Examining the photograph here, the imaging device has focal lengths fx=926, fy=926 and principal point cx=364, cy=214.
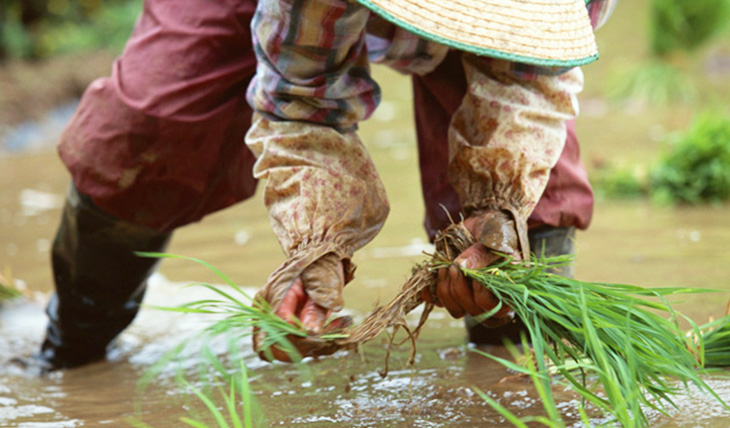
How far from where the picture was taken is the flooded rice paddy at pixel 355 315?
5.46ft

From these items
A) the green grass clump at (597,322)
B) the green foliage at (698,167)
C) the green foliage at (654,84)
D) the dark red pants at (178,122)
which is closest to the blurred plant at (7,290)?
the dark red pants at (178,122)

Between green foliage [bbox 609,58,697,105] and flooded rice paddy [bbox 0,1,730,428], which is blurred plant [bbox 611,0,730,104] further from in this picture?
flooded rice paddy [bbox 0,1,730,428]

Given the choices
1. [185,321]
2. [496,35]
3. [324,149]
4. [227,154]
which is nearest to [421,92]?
[227,154]

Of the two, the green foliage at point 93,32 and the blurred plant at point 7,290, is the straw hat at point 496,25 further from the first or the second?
the green foliage at point 93,32

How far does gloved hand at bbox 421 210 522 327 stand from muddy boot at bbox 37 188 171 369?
3.22ft

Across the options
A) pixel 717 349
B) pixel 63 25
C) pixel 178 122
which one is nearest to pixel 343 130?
pixel 178 122

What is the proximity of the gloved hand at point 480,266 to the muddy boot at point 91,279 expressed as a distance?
0.98 metres

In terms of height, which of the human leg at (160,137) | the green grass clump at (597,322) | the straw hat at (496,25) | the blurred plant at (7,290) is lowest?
the blurred plant at (7,290)

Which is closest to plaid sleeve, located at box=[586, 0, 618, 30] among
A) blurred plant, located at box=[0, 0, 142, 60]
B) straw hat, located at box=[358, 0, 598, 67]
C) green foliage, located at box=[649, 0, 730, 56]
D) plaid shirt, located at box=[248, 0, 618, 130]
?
plaid shirt, located at box=[248, 0, 618, 130]

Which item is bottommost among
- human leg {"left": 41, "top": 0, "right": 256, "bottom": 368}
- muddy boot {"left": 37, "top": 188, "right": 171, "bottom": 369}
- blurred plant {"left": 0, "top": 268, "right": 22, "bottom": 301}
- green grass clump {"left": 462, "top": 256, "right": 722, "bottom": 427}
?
blurred plant {"left": 0, "top": 268, "right": 22, "bottom": 301}

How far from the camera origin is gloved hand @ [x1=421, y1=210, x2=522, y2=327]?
1426 millimetres

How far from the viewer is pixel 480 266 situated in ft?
4.72

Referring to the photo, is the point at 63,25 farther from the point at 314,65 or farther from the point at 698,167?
the point at 314,65

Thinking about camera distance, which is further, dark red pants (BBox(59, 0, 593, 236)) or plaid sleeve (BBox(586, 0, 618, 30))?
dark red pants (BBox(59, 0, 593, 236))
